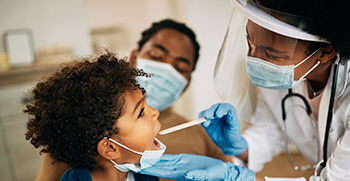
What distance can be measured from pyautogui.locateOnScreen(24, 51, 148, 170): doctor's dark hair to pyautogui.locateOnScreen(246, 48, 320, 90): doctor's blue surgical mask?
0.50 meters

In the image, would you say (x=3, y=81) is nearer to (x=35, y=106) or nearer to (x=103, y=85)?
(x=35, y=106)

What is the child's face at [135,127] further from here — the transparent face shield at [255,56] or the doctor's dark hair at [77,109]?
the transparent face shield at [255,56]

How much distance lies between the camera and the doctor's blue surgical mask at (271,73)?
0.99 m

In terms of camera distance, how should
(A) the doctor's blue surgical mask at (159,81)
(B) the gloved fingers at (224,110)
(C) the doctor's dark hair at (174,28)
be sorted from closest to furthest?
(B) the gloved fingers at (224,110) → (A) the doctor's blue surgical mask at (159,81) → (C) the doctor's dark hair at (174,28)

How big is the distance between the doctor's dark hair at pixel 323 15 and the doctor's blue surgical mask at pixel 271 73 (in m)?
0.10

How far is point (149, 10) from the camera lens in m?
4.50

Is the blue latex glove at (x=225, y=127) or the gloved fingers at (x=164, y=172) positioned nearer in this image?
the gloved fingers at (x=164, y=172)

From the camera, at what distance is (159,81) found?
1525 millimetres

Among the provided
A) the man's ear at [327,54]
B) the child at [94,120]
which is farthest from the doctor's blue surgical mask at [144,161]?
the man's ear at [327,54]

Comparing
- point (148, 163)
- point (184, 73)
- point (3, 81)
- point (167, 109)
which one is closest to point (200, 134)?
point (167, 109)

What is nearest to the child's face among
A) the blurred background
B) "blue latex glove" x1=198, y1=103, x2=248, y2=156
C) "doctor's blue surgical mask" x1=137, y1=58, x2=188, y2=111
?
"blue latex glove" x1=198, y1=103, x2=248, y2=156

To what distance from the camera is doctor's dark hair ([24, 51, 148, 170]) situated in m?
0.84

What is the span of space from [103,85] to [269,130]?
1033mm

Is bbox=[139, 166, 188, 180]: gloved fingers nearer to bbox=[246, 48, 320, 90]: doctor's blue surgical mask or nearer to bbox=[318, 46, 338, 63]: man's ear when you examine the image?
bbox=[246, 48, 320, 90]: doctor's blue surgical mask
